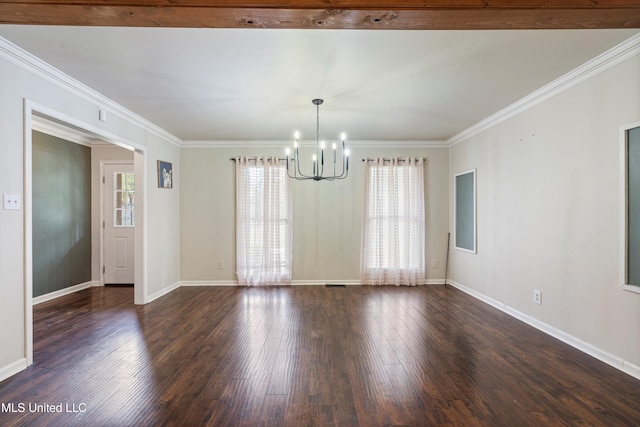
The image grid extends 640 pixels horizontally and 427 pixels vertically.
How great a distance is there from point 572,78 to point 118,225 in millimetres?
6618

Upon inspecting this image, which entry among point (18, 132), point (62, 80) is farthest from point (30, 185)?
→ point (62, 80)

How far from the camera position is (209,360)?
2746 millimetres

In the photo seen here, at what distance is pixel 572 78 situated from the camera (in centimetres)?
300

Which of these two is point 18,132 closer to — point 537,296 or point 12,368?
point 12,368

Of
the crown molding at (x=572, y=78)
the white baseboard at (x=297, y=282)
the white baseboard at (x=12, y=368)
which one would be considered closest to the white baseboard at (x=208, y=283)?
the white baseboard at (x=297, y=282)

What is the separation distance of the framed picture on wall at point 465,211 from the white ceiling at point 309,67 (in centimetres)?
115

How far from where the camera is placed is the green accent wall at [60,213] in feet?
15.2

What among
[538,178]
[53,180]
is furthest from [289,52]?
[53,180]

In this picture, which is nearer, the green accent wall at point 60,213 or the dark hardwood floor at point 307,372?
the dark hardwood floor at point 307,372

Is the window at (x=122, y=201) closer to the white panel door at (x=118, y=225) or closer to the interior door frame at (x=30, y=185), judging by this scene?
the white panel door at (x=118, y=225)

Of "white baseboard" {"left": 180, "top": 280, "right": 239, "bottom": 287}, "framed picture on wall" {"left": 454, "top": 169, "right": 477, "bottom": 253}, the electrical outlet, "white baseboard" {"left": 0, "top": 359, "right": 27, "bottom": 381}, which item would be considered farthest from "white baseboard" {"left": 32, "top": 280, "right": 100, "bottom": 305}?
the electrical outlet

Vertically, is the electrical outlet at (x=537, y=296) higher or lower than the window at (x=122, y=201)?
lower

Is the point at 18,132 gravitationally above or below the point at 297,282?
above

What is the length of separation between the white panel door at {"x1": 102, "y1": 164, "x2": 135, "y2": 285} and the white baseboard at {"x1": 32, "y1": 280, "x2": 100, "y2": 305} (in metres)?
0.24
